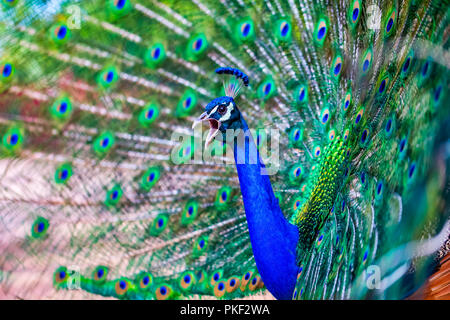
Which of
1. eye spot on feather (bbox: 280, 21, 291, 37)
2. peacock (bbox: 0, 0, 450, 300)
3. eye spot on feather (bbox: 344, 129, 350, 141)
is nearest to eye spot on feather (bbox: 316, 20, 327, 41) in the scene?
peacock (bbox: 0, 0, 450, 300)

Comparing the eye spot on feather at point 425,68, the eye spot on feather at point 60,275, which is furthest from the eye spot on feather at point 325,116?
the eye spot on feather at point 60,275

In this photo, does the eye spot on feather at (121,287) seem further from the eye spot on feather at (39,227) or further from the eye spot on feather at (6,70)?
the eye spot on feather at (6,70)

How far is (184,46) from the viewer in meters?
1.36

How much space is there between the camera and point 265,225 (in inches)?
51.6

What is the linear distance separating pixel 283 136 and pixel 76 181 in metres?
0.75

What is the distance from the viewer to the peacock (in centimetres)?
125

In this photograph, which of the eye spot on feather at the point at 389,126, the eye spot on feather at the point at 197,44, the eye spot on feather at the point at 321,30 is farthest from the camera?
the eye spot on feather at the point at 389,126

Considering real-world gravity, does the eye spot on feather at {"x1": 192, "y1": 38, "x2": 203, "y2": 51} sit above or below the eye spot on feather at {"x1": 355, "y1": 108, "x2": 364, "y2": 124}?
above

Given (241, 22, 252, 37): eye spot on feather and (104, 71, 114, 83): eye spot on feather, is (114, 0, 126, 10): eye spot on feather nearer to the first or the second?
(104, 71, 114, 83): eye spot on feather

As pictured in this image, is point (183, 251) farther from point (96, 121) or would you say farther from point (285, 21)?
point (285, 21)

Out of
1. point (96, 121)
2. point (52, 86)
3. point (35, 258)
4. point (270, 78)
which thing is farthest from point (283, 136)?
point (35, 258)

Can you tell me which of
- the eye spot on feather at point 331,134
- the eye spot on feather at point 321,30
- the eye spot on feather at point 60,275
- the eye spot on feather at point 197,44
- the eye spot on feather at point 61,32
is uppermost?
the eye spot on feather at point 321,30

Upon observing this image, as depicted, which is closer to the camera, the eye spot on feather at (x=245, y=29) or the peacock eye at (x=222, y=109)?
the peacock eye at (x=222, y=109)

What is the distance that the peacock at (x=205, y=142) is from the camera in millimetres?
1250
